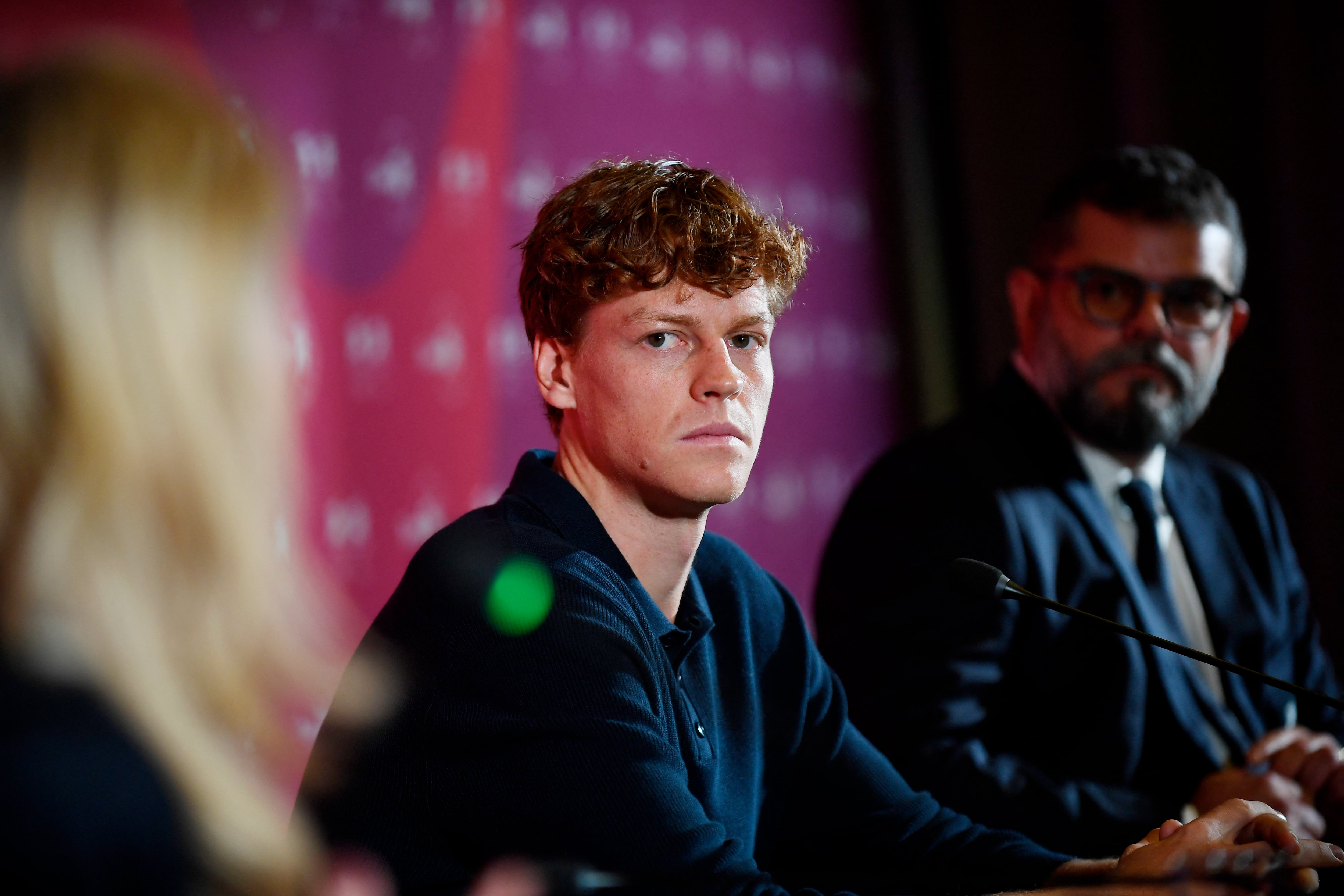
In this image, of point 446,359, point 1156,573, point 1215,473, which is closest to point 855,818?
point 1156,573

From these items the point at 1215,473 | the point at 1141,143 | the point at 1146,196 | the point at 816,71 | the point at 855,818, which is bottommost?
the point at 855,818

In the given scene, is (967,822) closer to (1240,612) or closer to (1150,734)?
(1150,734)

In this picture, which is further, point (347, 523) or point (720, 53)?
point (720, 53)

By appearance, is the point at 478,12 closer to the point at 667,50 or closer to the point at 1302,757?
the point at 667,50

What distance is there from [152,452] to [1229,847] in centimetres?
112

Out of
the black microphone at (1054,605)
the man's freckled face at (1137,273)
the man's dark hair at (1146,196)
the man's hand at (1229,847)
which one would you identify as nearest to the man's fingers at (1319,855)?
the man's hand at (1229,847)

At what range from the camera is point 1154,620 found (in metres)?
2.03

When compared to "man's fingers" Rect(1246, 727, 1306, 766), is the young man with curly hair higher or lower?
higher

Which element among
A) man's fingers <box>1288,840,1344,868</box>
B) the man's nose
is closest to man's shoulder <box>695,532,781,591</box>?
the man's nose

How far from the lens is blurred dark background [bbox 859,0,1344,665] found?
2824mm

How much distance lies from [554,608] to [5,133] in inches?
24.5

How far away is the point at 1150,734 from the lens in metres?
1.99

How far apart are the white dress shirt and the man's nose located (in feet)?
3.21

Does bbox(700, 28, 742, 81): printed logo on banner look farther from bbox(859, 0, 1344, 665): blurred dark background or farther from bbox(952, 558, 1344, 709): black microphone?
bbox(952, 558, 1344, 709): black microphone
